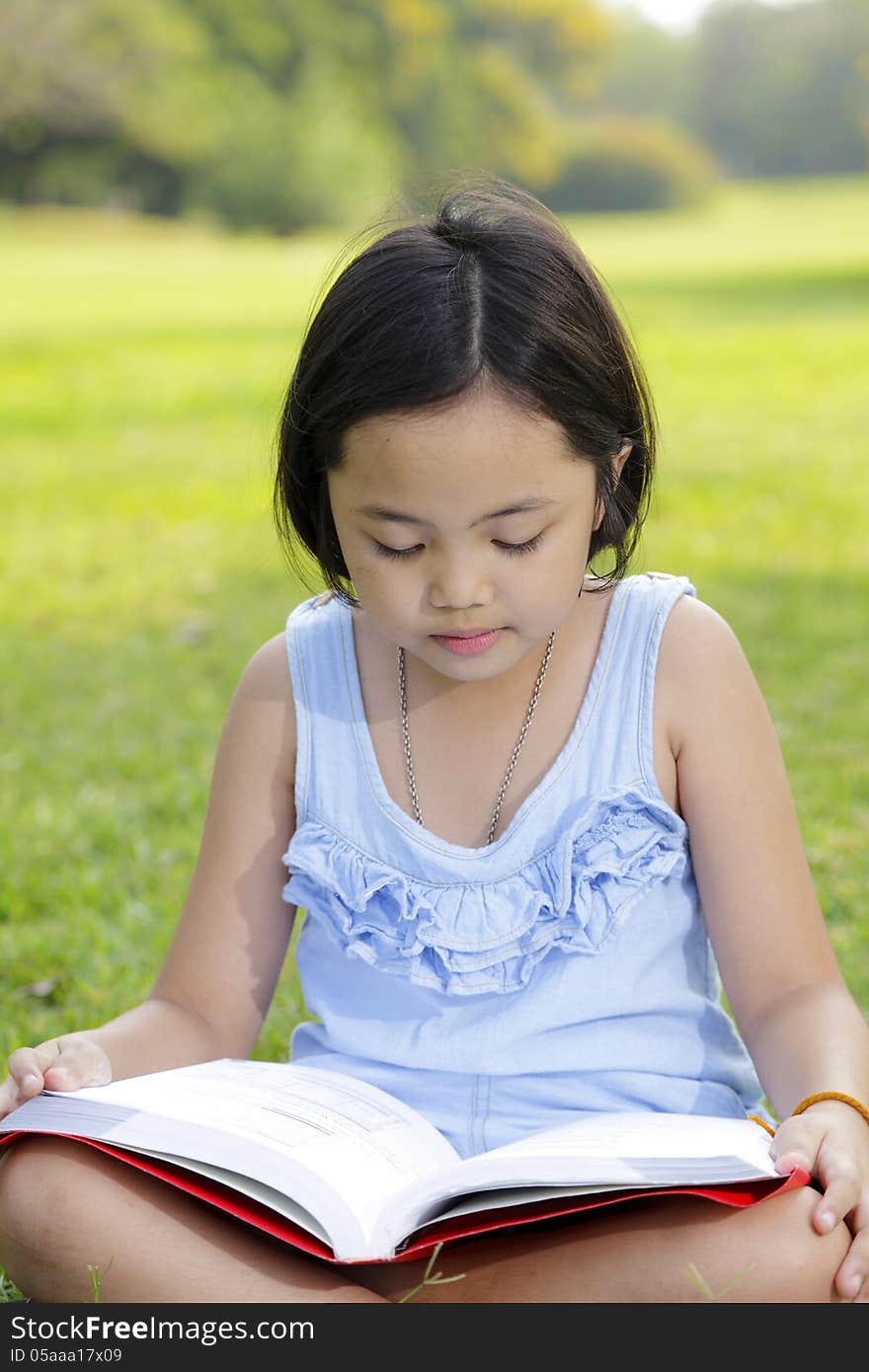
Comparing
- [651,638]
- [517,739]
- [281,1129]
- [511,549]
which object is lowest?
[281,1129]

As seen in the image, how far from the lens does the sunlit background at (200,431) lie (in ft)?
10.5

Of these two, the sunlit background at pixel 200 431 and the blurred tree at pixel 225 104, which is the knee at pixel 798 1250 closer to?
the sunlit background at pixel 200 431

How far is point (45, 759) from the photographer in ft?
12.4

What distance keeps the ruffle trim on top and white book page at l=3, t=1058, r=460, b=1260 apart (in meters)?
0.16

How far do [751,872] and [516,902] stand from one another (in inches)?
9.8

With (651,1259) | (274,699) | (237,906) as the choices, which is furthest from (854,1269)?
(274,699)

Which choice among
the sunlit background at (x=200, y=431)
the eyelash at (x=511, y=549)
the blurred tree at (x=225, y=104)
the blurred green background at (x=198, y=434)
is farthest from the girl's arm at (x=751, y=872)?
the blurred tree at (x=225, y=104)

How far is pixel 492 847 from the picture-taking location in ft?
6.09

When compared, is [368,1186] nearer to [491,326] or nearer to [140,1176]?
[140,1176]

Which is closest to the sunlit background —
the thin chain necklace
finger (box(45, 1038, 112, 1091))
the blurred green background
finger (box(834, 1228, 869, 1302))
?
the blurred green background

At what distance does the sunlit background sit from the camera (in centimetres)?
321

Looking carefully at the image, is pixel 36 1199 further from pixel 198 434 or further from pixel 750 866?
pixel 198 434

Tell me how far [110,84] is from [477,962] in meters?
34.7

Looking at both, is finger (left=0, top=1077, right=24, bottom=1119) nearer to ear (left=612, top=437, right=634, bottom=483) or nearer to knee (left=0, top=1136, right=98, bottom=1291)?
knee (left=0, top=1136, right=98, bottom=1291)
